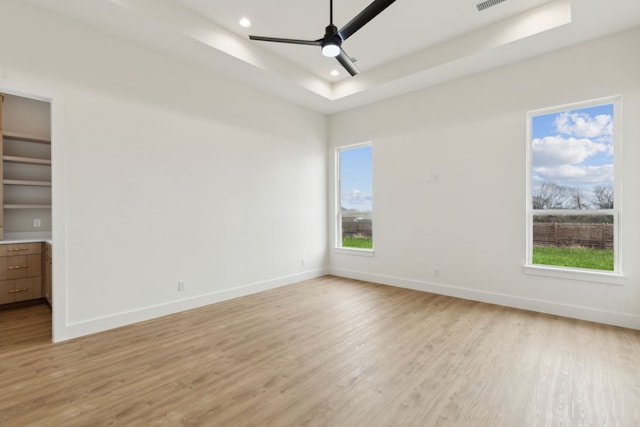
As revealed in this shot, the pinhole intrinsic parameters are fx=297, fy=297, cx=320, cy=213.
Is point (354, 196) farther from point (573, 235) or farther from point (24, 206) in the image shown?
point (24, 206)

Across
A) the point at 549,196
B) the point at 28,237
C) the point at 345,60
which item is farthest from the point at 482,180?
the point at 28,237

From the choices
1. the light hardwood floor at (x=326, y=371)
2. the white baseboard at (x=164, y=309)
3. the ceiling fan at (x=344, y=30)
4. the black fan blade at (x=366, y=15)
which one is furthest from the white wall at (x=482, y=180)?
the black fan blade at (x=366, y=15)

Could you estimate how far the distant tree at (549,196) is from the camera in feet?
12.5

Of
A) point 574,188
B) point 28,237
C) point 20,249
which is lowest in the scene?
point 20,249

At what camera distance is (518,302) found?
399cm

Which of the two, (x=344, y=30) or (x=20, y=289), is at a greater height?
(x=344, y=30)

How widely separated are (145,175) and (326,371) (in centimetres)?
305

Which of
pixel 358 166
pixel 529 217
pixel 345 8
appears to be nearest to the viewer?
pixel 345 8

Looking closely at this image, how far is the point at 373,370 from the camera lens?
8.03 ft

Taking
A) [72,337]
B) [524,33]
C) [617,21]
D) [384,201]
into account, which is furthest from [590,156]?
[72,337]

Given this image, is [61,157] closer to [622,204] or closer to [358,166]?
[358,166]

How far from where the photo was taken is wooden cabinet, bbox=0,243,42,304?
384cm

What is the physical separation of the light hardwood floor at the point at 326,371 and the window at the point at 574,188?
2.71 ft

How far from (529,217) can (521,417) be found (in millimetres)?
2875
